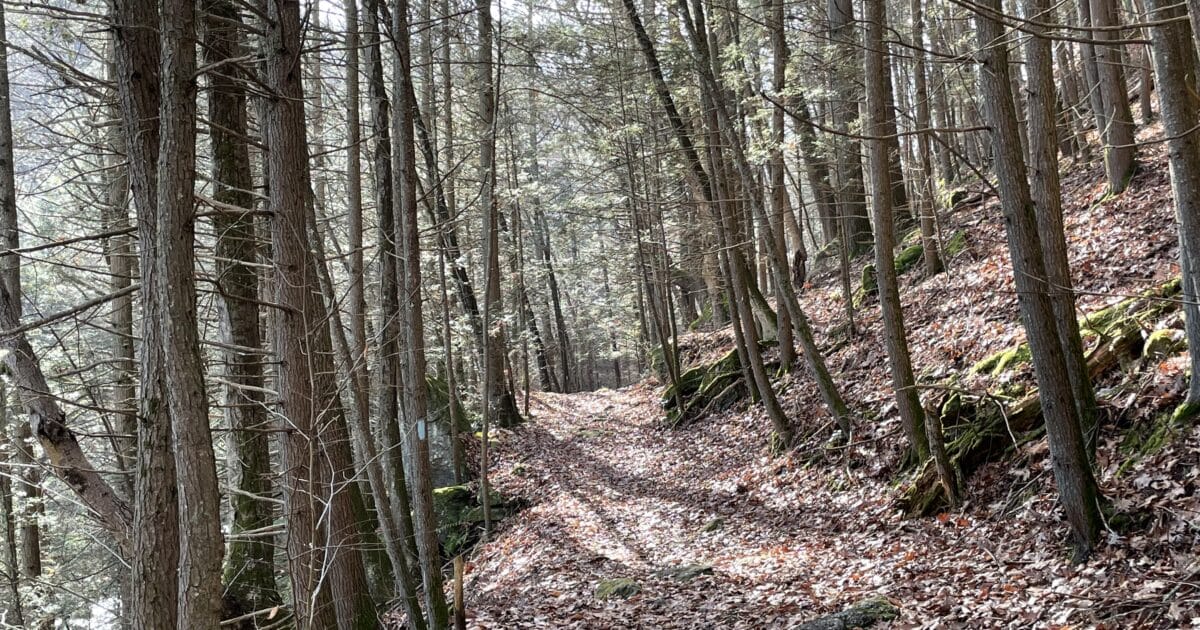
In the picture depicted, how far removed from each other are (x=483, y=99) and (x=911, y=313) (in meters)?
8.91

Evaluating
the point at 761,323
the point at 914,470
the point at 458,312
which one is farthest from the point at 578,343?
the point at 914,470

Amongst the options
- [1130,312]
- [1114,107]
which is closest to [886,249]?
[1130,312]

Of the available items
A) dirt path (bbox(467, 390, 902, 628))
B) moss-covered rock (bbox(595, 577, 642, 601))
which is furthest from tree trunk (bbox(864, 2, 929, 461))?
moss-covered rock (bbox(595, 577, 642, 601))

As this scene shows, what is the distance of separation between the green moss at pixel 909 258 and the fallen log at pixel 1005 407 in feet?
21.0

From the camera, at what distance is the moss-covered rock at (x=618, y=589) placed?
7770mm

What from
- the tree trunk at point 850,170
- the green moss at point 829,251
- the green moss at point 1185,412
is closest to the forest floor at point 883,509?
the green moss at point 1185,412

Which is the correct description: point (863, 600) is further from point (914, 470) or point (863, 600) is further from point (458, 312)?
point (458, 312)

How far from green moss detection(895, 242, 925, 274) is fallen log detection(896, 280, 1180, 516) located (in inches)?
253

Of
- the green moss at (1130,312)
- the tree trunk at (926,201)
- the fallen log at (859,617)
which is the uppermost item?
the tree trunk at (926,201)

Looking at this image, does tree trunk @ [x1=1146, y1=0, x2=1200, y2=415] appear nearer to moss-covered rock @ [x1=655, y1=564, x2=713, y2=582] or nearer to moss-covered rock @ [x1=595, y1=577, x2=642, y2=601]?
moss-covered rock @ [x1=655, y1=564, x2=713, y2=582]

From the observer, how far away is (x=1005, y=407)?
7688mm

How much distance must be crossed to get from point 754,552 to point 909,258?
843 centimetres

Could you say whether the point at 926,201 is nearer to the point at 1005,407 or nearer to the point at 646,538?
the point at 1005,407

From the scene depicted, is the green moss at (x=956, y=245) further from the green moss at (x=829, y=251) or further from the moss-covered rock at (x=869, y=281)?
the green moss at (x=829, y=251)
